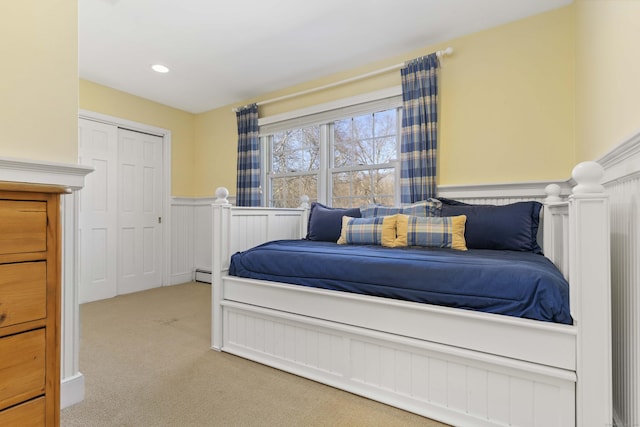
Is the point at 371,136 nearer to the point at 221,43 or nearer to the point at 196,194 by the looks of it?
the point at 221,43

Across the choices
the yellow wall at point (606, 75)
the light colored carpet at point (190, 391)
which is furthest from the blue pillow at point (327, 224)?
the yellow wall at point (606, 75)

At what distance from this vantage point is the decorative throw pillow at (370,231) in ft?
7.34

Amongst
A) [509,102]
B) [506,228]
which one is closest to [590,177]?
[506,228]

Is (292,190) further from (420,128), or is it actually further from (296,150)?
(420,128)

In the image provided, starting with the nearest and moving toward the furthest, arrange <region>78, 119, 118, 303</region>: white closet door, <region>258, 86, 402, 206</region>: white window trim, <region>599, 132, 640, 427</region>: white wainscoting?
<region>599, 132, 640, 427</region>: white wainscoting → <region>258, 86, 402, 206</region>: white window trim → <region>78, 119, 118, 303</region>: white closet door

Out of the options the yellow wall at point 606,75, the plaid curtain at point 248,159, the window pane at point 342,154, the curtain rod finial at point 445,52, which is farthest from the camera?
the plaid curtain at point 248,159

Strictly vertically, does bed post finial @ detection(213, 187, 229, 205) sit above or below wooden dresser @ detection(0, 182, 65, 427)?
above

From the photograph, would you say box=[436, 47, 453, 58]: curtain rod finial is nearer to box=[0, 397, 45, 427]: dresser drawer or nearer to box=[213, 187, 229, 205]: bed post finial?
box=[213, 187, 229, 205]: bed post finial

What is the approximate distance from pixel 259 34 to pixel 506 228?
7.44 ft

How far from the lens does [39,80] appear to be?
4.41 ft

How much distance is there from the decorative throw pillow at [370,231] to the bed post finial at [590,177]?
1.22 m

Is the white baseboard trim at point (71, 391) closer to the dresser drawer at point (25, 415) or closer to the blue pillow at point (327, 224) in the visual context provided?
the dresser drawer at point (25, 415)

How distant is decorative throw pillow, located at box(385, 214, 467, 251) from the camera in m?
2.04

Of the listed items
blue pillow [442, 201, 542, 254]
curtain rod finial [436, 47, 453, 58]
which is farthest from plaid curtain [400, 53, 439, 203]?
blue pillow [442, 201, 542, 254]
